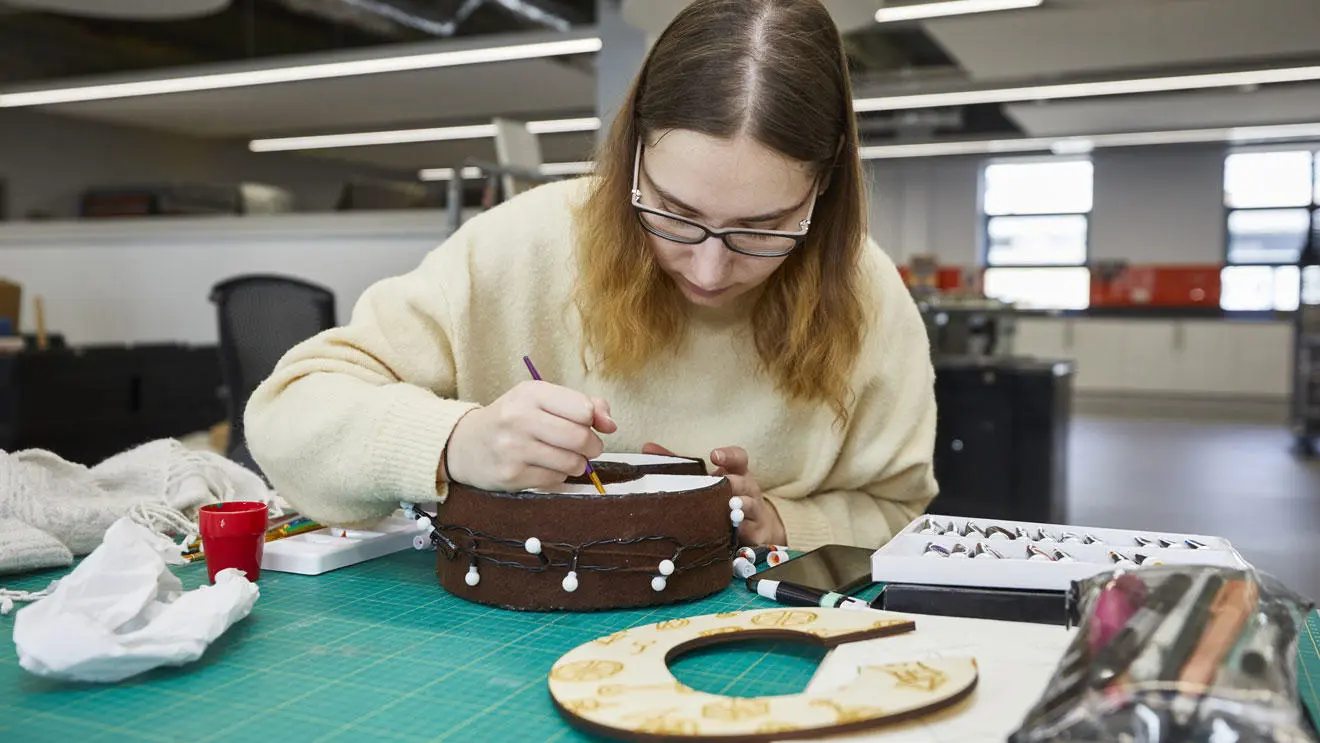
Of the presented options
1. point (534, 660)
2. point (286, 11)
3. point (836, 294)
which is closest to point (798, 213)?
point (836, 294)

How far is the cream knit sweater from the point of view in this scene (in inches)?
50.8

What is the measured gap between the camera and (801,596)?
3.14ft

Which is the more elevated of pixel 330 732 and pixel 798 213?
pixel 798 213

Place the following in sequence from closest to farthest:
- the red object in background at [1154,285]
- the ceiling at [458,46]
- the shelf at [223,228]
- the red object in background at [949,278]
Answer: the shelf at [223,228]
the ceiling at [458,46]
the red object in background at [1154,285]
the red object in background at [949,278]

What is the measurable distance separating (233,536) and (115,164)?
788cm

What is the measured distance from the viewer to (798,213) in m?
1.14

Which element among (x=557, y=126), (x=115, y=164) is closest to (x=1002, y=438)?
(x=557, y=126)

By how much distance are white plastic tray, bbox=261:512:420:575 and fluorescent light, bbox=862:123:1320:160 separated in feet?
31.0

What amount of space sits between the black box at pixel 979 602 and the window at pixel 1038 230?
11582mm

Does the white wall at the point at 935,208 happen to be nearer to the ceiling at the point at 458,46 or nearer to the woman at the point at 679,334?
the ceiling at the point at 458,46

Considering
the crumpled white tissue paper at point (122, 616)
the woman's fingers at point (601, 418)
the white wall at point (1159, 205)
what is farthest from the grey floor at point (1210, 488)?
the white wall at point (1159, 205)

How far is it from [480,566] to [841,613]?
0.33 meters

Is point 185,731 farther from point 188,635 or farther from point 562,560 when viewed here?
point 562,560

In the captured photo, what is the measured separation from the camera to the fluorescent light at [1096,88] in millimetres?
7730
